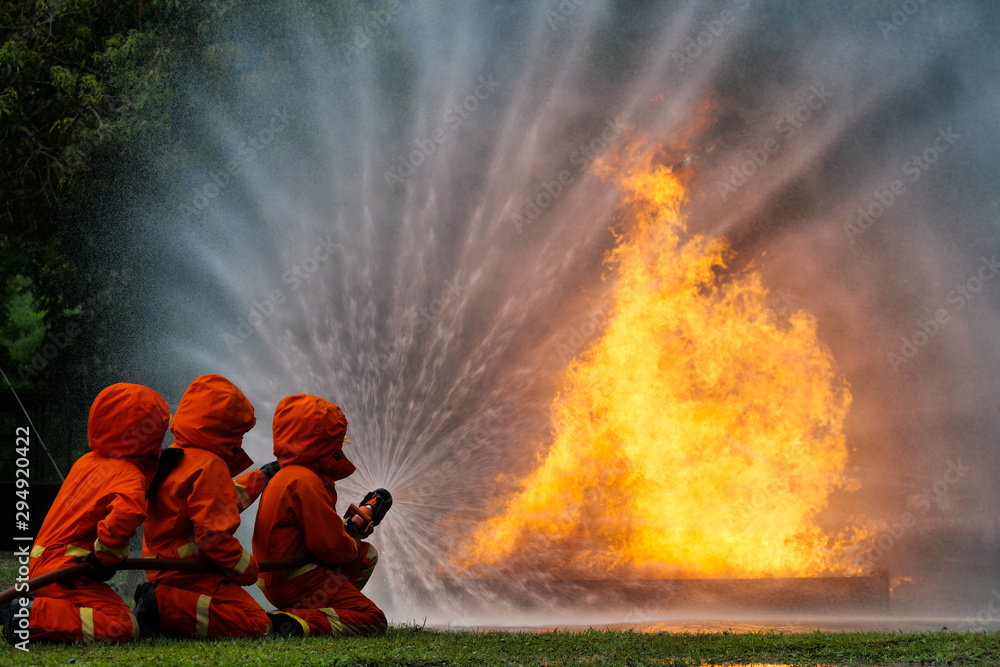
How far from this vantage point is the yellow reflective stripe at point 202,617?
669 centimetres

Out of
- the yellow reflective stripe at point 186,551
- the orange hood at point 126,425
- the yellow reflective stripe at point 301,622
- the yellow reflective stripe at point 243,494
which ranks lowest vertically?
the yellow reflective stripe at point 301,622

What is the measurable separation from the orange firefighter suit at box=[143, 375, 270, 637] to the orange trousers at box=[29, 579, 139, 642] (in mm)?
344

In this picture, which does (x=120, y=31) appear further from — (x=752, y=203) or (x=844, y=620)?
(x=844, y=620)

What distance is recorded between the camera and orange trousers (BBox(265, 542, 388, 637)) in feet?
23.4

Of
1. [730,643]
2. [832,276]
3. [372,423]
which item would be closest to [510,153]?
[372,423]

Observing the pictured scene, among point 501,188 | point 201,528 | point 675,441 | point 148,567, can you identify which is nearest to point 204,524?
point 201,528

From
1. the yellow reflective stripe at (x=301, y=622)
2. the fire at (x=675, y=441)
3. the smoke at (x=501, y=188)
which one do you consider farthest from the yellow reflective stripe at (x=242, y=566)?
the fire at (x=675, y=441)

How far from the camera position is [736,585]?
11.6 meters

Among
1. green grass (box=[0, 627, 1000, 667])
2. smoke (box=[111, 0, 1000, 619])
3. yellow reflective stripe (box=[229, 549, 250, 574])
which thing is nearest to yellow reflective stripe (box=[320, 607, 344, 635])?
green grass (box=[0, 627, 1000, 667])

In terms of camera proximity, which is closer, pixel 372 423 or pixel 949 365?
pixel 372 423

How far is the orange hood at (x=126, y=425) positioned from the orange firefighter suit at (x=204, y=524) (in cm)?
25

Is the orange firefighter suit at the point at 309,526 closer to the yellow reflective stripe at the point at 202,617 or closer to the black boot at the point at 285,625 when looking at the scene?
the black boot at the point at 285,625

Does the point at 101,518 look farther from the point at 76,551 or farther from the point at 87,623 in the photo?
the point at 87,623

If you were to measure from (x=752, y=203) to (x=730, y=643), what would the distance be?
10.4m
